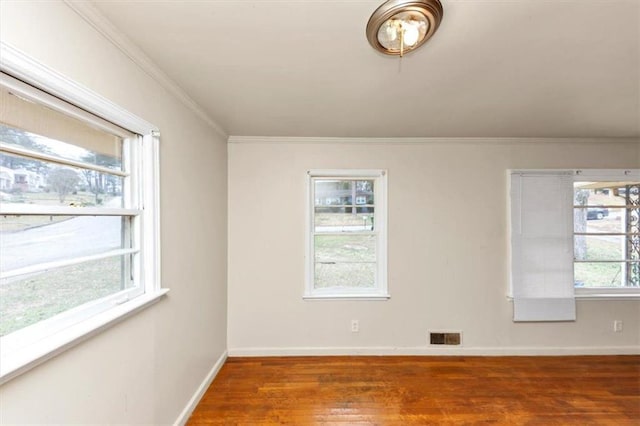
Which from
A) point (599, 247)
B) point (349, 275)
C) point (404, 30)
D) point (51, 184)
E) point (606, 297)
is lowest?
point (606, 297)

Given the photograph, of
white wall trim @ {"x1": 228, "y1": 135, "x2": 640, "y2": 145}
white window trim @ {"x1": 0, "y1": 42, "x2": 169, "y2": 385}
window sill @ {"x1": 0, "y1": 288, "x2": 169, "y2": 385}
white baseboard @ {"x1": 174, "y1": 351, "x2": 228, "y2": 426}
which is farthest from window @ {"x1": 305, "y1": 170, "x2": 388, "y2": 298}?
window sill @ {"x1": 0, "y1": 288, "x2": 169, "y2": 385}

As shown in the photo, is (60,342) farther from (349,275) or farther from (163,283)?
(349,275)

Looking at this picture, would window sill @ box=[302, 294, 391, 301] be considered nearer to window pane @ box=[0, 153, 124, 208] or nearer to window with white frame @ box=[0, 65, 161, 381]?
window with white frame @ box=[0, 65, 161, 381]

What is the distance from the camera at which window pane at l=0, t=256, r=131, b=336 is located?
2.86ft

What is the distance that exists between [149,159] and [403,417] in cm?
246

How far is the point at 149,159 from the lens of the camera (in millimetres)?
1474

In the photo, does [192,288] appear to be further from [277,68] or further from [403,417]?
[403,417]

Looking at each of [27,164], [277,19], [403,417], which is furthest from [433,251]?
[27,164]

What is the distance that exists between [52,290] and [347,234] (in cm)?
224

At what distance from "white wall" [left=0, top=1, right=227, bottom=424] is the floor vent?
220cm

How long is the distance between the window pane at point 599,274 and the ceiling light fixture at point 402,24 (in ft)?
Result: 10.5

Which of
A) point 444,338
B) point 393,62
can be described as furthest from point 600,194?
point 393,62

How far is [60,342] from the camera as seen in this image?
93 centimetres

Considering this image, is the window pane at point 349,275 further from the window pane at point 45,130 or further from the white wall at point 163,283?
the window pane at point 45,130
